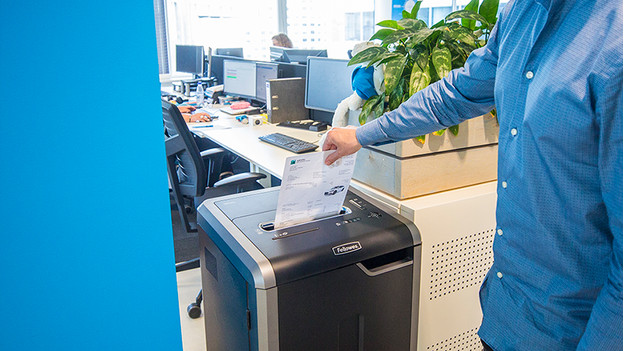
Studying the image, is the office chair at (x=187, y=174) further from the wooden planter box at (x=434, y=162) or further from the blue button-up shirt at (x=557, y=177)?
the blue button-up shirt at (x=557, y=177)

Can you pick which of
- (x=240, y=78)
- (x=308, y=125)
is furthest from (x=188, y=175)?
(x=240, y=78)

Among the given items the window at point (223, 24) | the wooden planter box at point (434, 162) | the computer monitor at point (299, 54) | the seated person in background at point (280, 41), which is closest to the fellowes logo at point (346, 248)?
the wooden planter box at point (434, 162)

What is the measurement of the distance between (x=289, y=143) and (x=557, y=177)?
1819 millimetres

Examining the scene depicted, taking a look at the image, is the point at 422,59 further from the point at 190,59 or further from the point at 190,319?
the point at 190,59

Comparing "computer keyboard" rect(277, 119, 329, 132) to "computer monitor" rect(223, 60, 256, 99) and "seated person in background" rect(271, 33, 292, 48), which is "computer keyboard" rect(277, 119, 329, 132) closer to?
"computer monitor" rect(223, 60, 256, 99)

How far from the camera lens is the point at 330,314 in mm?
1348

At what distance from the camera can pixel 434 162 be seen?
5.14 ft

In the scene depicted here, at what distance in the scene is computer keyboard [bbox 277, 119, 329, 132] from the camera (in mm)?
3102

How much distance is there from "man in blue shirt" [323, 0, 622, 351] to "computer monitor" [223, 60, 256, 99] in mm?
3078

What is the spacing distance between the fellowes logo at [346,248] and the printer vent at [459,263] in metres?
0.30

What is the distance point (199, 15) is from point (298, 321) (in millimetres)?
5800

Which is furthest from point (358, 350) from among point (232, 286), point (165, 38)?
point (165, 38)

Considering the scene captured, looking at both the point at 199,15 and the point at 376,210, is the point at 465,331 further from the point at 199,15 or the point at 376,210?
the point at 199,15

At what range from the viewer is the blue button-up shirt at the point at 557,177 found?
0.82m
